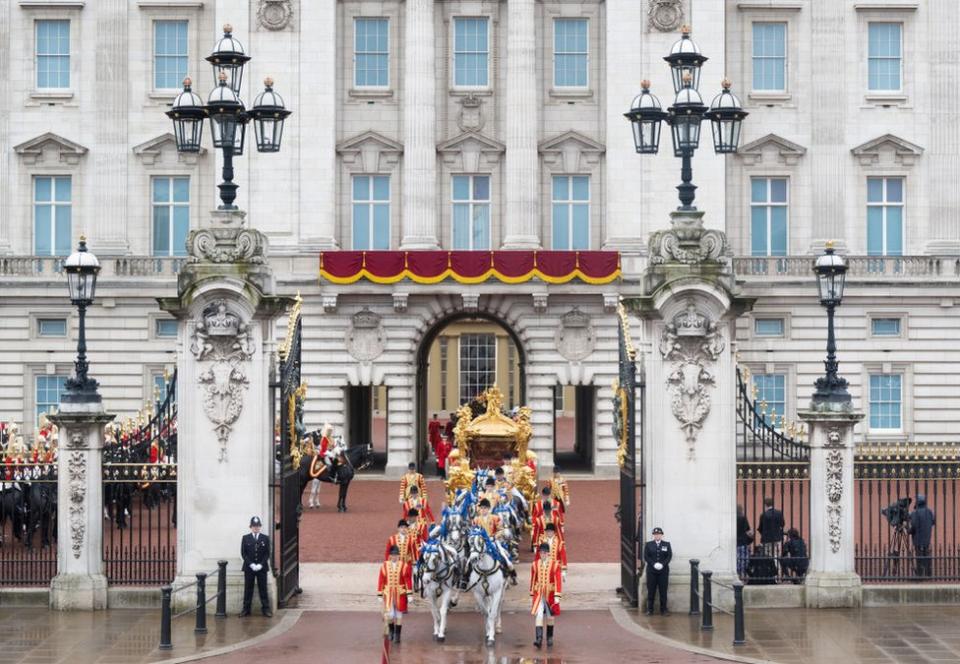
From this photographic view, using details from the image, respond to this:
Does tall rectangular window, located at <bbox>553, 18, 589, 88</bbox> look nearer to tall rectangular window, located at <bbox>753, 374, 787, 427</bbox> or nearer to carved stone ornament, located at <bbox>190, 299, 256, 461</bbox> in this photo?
tall rectangular window, located at <bbox>753, 374, 787, 427</bbox>

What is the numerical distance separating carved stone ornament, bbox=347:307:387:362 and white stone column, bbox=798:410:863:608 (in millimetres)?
25512

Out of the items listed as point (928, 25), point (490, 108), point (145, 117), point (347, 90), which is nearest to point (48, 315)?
point (145, 117)

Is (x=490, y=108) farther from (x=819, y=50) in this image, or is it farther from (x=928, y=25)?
(x=928, y=25)

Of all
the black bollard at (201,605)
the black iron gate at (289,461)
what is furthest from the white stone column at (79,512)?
the black iron gate at (289,461)

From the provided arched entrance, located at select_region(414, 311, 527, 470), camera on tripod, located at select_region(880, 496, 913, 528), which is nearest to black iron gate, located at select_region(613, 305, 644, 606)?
camera on tripod, located at select_region(880, 496, 913, 528)

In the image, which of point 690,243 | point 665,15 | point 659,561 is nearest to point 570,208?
point 665,15

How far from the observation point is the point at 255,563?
23828 mm

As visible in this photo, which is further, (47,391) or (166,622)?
(47,391)

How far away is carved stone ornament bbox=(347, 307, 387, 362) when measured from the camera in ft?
161

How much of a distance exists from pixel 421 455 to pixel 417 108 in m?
10.1

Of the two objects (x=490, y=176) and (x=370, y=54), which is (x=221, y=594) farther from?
(x=370, y=54)

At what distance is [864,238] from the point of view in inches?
2021

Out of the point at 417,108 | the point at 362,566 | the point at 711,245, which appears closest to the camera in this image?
the point at 711,245

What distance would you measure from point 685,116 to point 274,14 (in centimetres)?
2690
